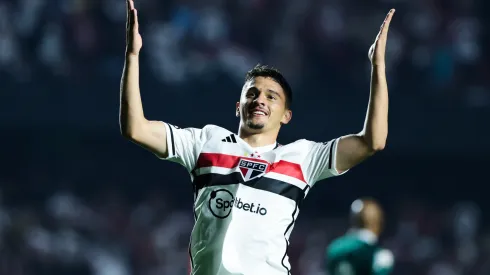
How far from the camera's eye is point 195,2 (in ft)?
39.1

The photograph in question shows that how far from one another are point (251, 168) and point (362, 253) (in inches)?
98.8

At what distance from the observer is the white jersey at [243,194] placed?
4.04m

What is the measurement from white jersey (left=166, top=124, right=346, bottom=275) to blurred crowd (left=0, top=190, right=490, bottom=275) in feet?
23.1

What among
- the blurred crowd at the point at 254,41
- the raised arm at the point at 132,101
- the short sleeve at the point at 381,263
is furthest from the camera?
the blurred crowd at the point at 254,41

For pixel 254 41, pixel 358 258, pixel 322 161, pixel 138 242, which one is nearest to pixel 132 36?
pixel 322 161

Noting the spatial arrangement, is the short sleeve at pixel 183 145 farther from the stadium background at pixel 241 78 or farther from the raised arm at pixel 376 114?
the stadium background at pixel 241 78

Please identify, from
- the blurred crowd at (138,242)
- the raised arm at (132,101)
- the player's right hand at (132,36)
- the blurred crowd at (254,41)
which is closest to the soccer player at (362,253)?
the raised arm at (132,101)

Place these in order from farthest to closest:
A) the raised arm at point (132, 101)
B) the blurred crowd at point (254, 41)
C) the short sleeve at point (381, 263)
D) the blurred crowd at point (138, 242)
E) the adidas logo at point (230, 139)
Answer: the blurred crowd at point (254, 41)
the blurred crowd at point (138, 242)
the short sleeve at point (381, 263)
the adidas logo at point (230, 139)
the raised arm at point (132, 101)

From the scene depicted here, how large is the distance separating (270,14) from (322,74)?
98cm
